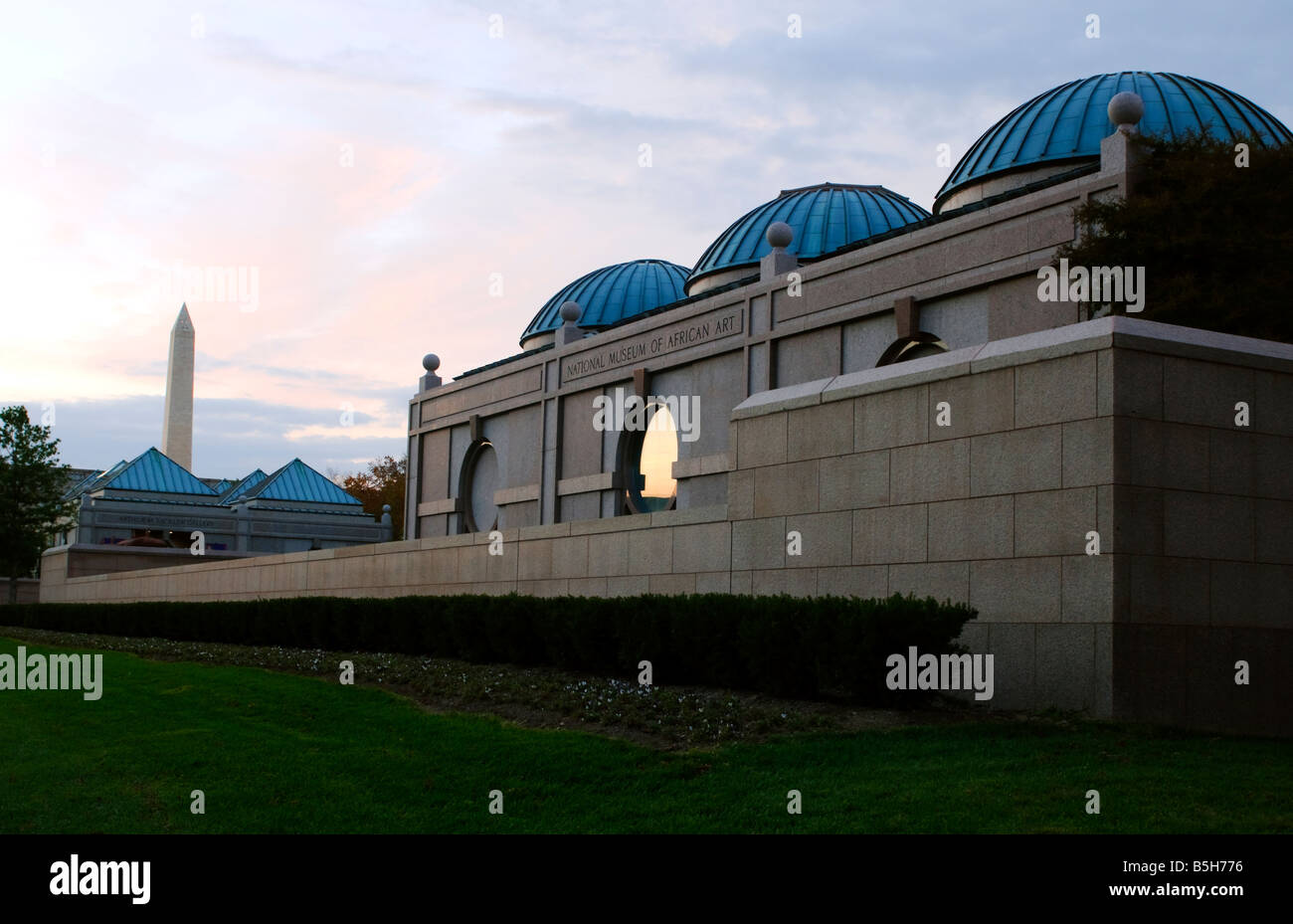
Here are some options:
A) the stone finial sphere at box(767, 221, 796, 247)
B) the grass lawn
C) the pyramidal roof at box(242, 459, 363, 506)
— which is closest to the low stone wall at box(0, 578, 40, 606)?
the pyramidal roof at box(242, 459, 363, 506)

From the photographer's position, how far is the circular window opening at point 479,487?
121 feet

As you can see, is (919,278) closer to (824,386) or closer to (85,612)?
(824,386)

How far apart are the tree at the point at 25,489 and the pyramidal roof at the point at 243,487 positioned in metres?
9.30

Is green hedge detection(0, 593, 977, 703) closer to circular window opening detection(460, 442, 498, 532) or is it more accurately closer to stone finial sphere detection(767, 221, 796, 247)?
stone finial sphere detection(767, 221, 796, 247)

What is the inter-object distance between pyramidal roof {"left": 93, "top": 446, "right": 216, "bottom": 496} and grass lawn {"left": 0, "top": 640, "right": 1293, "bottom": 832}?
47.6m

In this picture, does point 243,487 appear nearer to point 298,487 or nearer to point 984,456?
point 298,487

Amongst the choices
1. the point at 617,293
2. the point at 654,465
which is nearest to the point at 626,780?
the point at 654,465

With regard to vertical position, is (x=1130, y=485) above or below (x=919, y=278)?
below

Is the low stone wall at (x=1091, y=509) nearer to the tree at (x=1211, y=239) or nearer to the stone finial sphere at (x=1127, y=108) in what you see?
the tree at (x=1211, y=239)

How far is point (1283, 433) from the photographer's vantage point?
1209 cm

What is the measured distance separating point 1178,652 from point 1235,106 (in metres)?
17.8

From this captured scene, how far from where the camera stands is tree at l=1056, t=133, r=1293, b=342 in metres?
16.0
